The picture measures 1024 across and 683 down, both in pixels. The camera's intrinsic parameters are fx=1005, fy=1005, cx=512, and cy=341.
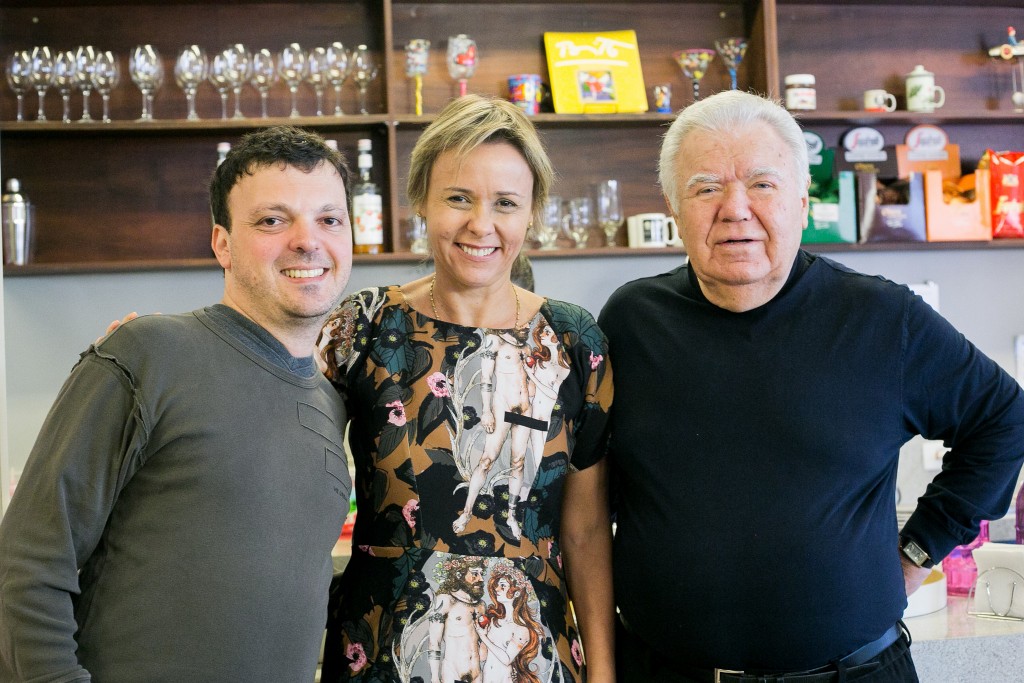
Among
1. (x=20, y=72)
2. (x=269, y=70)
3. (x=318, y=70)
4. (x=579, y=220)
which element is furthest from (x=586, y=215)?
(x=20, y=72)

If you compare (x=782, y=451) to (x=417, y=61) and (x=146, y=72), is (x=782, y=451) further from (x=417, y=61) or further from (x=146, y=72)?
(x=146, y=72)

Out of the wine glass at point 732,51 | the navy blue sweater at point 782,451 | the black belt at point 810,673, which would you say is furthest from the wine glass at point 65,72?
the black belt at point 810,673

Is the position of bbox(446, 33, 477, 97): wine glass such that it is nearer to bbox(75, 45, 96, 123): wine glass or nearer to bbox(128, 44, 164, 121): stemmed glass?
bbox(128, 44, 164, 121): stemmed glass

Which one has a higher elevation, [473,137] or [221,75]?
[221,75]

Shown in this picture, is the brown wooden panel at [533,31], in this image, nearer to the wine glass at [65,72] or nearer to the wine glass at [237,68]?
the wine glass at [237,68]

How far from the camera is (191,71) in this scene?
3002mm

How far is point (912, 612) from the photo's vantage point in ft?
7.29

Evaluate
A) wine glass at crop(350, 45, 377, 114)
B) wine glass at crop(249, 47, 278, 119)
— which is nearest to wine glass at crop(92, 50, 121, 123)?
wine glass at crop(249, 47, 278, 119)

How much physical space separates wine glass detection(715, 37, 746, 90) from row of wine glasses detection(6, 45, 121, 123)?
6.15ft

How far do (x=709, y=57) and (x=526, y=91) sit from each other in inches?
23.9

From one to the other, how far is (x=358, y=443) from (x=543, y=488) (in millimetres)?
305

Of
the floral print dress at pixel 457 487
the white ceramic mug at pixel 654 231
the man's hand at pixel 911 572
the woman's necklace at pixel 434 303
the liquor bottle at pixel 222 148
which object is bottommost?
the man's hand at pixel 911 572

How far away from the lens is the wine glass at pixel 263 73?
303 centimetres

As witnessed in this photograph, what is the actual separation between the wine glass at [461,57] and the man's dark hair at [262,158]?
177 cm
